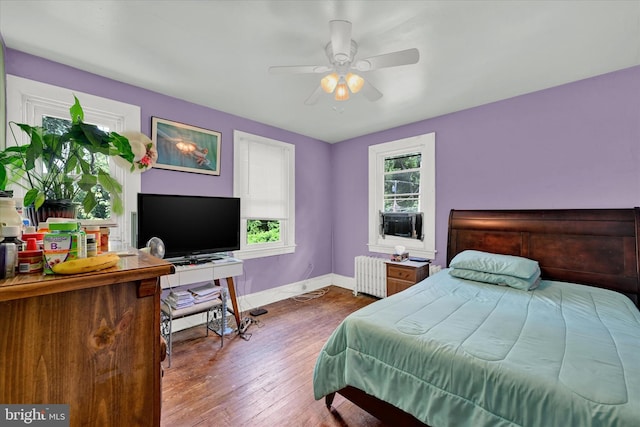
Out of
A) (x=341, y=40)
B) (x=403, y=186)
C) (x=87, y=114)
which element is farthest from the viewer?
(x=403, y=186)

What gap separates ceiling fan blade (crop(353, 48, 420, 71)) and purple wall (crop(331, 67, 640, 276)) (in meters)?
1.91

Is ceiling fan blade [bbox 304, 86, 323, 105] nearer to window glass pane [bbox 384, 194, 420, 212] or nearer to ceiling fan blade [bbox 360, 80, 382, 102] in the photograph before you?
ceiling fan blade [bbox 360, 80, 382, 102]

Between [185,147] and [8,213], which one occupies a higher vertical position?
[185,147]

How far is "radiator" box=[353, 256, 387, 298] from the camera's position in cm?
380

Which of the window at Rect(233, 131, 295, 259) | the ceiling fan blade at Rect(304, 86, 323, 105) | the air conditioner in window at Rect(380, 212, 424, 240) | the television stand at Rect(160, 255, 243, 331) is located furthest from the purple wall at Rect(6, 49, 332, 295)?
the ceiling fan blade at Rect(304, 86, 323, 105)

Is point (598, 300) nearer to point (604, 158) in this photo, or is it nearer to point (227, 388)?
point (604, 158)

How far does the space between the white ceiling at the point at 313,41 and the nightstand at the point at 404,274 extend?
1964 millimetres

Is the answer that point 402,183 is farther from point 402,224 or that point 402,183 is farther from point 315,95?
point 315,95

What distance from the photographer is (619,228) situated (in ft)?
7.56

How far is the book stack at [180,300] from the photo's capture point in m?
2.39

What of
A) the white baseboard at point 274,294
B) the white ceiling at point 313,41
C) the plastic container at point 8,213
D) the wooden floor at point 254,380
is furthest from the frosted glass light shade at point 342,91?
the white baseboard at point 274,294

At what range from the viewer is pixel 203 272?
2.58m

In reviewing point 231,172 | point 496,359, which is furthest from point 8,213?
point 231,172

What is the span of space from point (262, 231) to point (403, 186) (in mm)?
2193
